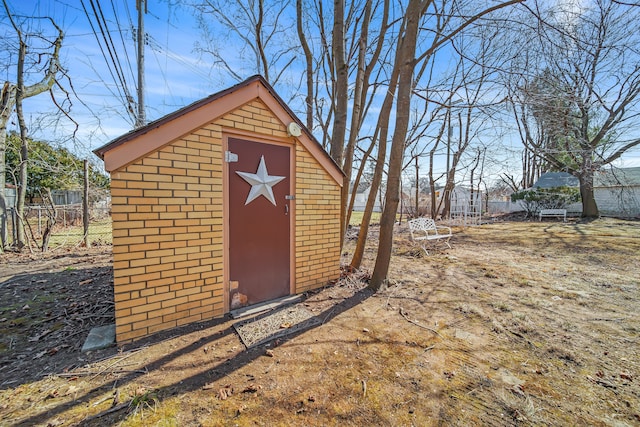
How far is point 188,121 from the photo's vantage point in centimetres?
279

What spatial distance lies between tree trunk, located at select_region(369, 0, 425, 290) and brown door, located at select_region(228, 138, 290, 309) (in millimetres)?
1591

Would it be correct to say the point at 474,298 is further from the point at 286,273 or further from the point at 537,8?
the point at 537,8

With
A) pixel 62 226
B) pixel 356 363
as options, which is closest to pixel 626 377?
pixel 356 363

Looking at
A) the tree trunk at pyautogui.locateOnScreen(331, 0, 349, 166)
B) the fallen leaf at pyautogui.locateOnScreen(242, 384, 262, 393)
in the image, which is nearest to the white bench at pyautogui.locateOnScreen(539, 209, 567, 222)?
the tree trunk at pyautogui.locateOnScreen(331, 0, 349, 166)

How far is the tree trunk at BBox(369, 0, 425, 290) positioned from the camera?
384 cm

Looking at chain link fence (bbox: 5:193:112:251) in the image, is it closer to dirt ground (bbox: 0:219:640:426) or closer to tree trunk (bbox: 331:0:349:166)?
dirt ground (bbox: 0:219:640:426)

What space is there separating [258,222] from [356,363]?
203 centimetres

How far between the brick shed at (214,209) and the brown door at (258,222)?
14mm

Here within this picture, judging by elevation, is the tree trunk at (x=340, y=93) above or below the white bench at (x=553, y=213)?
above

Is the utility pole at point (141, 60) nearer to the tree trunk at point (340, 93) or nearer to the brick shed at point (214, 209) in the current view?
the brick shed at point (214, 209)

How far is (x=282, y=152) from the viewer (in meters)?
3.62

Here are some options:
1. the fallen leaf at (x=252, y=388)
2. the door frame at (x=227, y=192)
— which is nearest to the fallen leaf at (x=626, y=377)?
the fallen leaf at (x=252, y=388)

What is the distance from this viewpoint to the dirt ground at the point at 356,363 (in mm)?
1796

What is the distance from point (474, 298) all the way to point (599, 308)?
61.9 inches
